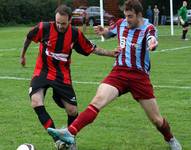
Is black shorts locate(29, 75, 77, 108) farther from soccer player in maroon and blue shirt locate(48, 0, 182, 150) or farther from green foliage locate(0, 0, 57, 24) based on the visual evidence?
green foliage locate(0, 0, 57, 24)

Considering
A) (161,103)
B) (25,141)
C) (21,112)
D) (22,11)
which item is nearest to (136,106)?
(161,103)

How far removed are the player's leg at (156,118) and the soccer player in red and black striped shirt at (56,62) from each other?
758 millimetres

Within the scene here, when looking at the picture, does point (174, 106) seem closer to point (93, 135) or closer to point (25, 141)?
point (93, 135)

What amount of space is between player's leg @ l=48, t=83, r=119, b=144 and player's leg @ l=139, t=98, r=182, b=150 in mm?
425

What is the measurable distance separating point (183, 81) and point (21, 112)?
5.48 meters

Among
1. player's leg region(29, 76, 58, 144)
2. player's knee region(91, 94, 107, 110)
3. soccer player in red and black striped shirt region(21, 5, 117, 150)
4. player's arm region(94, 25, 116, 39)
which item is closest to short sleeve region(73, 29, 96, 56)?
soccer player in red and black striped shirt region(21, 5, 117, 150)

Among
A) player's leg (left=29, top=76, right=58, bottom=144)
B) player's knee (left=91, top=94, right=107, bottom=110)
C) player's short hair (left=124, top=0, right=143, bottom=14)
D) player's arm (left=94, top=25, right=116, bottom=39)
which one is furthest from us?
player's arm (left=94, top=25, right=116, bottom=39)

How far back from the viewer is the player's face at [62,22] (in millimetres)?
7277

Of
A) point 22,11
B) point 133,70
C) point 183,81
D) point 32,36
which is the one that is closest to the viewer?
point 133,70

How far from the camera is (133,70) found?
7.25m

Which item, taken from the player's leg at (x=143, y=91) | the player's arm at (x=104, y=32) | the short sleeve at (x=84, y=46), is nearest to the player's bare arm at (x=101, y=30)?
the player's arm at (x=104, y=32)

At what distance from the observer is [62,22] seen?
7324mm

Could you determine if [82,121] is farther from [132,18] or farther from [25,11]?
[25,11]

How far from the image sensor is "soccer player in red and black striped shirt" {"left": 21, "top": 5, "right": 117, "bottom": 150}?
7.31 m
